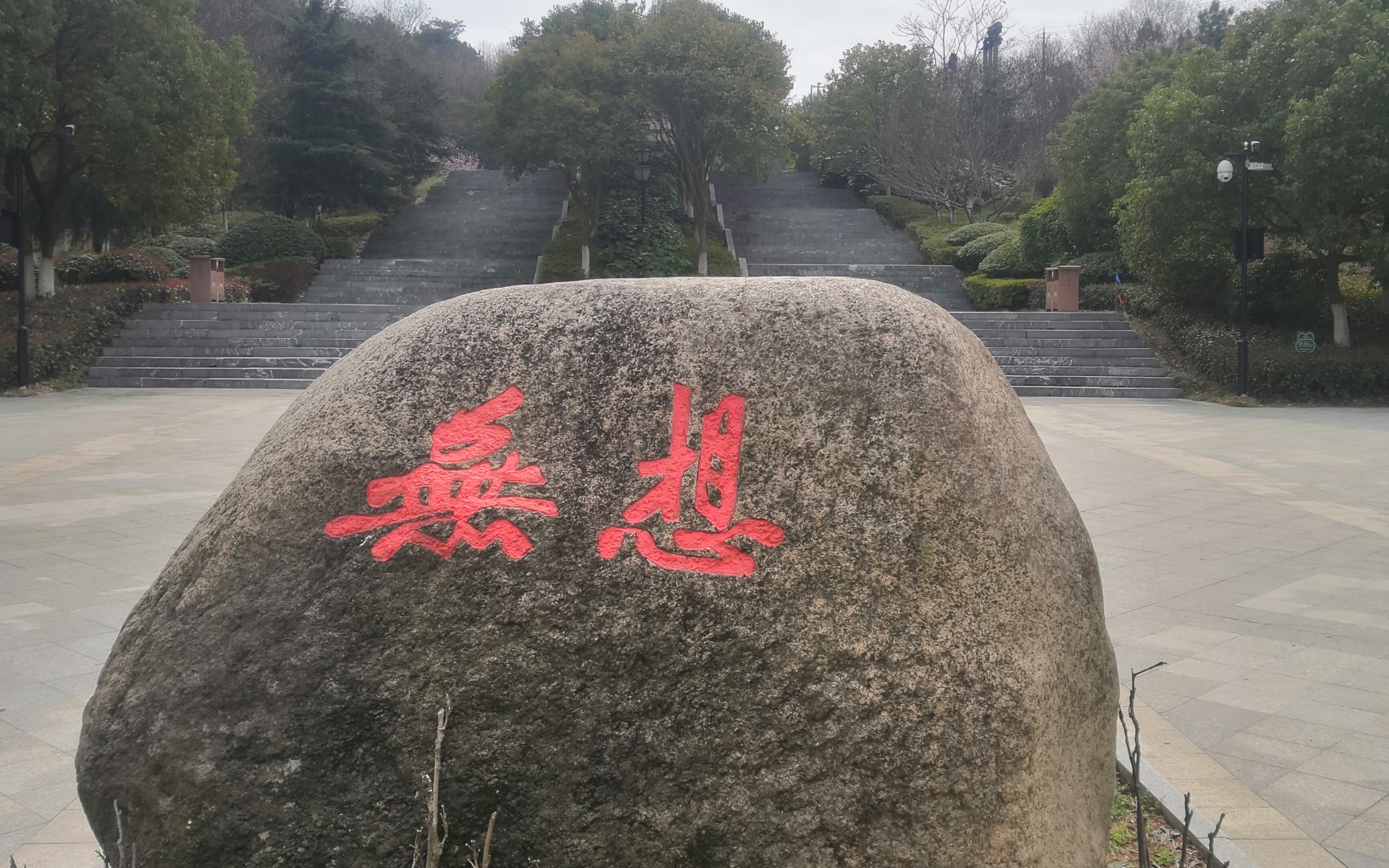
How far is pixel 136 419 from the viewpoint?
14.4 meters

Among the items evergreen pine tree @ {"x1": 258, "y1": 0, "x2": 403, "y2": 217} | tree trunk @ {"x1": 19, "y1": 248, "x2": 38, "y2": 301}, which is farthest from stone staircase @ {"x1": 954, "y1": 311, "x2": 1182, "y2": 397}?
evergreen pine tree @ {"x1": 258, "y1": 0, "x2": 403, "y2": 217}

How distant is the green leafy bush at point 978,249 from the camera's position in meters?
27.4

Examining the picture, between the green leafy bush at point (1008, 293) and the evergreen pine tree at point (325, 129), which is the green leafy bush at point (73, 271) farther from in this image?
the green leafy bush at point (1008, 293)

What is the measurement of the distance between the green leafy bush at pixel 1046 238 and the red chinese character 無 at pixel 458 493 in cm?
2460

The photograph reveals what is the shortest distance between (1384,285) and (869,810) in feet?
64.2

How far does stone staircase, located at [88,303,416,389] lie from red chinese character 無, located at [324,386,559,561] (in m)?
17.5

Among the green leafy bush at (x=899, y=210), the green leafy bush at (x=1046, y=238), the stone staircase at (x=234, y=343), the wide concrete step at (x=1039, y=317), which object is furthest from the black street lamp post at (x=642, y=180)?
the green leafy bush at (x=899, y=210)

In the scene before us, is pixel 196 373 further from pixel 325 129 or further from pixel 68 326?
pixel 325 129

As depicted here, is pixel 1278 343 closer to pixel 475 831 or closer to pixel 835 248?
pixel 835 248

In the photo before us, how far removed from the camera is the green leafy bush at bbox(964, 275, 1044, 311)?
24391mm

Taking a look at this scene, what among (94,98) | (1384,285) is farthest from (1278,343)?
(94,98)

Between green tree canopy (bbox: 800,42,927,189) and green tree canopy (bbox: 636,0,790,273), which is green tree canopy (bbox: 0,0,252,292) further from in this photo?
green tree canopy (bbox: 800,42,927,189)

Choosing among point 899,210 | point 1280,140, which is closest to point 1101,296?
point 1280,140

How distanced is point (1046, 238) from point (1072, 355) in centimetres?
622
